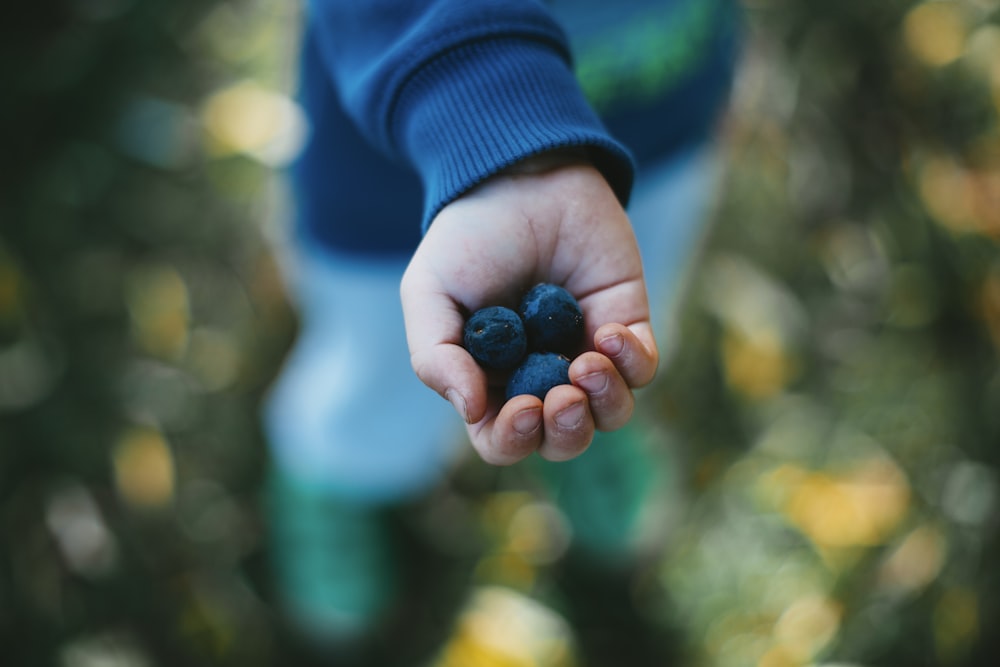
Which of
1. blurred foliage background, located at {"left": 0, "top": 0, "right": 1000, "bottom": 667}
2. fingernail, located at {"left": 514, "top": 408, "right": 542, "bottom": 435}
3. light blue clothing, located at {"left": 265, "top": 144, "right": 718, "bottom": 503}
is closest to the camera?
fingernail, located at {"left": 514, "top": 408, "right": 542, "bottom": 435}

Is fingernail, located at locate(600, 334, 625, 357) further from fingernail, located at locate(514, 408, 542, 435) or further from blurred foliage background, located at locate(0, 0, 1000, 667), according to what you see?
blurred foliage background, located at locate(0, 0, 1000, 667)

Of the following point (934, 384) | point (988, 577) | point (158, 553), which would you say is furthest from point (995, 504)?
point (158, 553)

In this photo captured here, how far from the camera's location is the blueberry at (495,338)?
0.54m

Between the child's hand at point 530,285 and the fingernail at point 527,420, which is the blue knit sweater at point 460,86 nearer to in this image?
the child's hand at point 530,285

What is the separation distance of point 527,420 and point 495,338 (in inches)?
2.6

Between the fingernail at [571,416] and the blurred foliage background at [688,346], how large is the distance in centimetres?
87

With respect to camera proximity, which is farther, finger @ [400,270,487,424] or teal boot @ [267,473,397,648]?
teal boot @ [267,473,397,648]

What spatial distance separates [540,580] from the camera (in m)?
1.38

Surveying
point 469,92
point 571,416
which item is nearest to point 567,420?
point 571,416

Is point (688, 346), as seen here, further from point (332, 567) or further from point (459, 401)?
point (459, 401)

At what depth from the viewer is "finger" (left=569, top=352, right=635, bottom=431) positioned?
51 cm

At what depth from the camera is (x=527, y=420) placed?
1.63ft

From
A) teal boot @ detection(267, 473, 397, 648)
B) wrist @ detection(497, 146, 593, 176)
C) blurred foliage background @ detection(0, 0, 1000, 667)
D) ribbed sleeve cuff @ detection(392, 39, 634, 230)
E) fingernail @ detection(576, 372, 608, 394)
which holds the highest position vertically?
ribbed sleeve cuff @ detection(392, 39, 634, 230)

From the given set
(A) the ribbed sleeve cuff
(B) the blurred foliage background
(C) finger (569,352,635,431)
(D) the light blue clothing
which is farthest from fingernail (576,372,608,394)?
(B) the blurred foliage background
